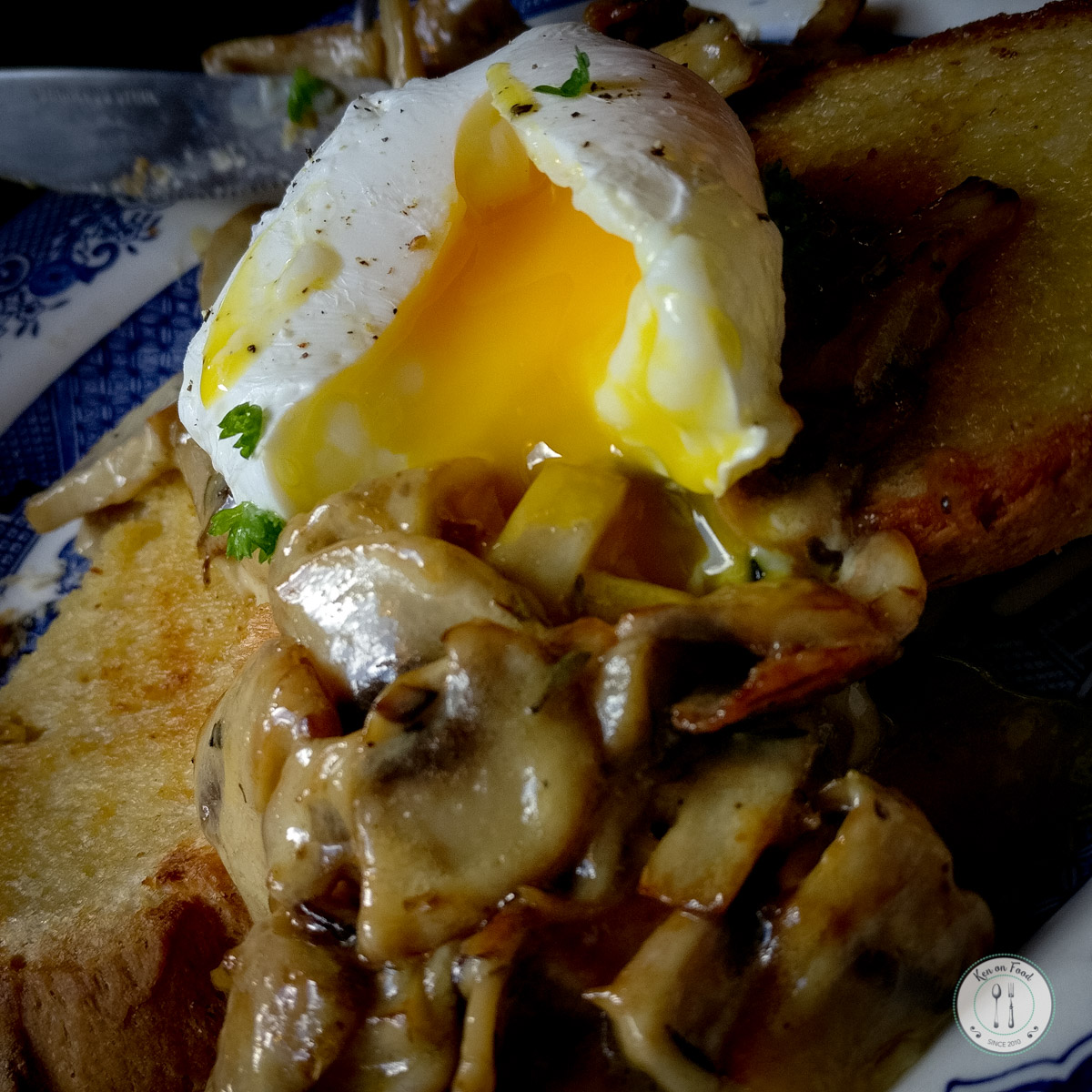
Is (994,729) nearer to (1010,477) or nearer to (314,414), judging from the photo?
(1010,477)

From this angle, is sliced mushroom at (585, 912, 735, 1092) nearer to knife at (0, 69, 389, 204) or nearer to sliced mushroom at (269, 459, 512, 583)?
sliced mushroom at (269, 459, 512, 583)

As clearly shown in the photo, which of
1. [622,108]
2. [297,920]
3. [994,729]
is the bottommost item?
[994,729]

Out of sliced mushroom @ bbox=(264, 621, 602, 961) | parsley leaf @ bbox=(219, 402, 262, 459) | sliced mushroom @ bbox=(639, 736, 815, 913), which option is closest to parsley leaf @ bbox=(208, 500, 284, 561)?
parsley leaf @ bbox=(219, 402, 262, 459)

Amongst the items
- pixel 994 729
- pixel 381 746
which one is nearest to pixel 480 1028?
pixel 381 746

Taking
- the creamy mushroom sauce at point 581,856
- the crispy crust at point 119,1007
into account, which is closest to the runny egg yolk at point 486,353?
the creamy mushroom sauce at point 581,856

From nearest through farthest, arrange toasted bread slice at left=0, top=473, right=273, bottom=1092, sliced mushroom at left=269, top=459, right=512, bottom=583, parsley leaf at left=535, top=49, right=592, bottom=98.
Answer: sliced mushroom at left=269, top=459, right=512, bottom=583 < parsley leaf at left=535, top=49, right=592, bottom=98 < toasted bread slice at left=0, top=473, right=273, bottom=1092
